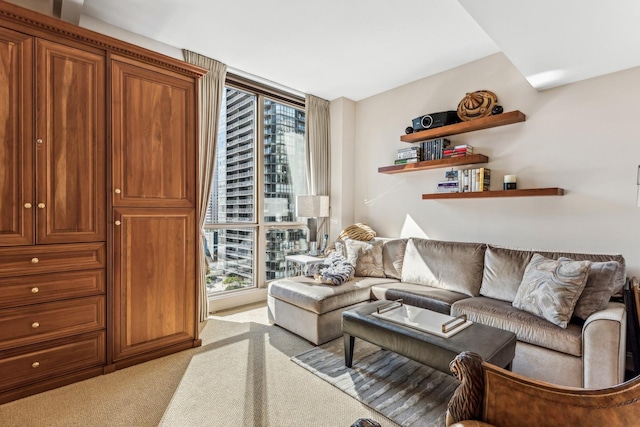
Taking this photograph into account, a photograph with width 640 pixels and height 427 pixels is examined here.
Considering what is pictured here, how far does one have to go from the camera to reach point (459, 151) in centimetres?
337

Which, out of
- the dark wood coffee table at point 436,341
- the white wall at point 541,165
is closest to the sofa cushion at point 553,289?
the dark wood coffee table at point 436,341

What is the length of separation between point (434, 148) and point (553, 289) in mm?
1924

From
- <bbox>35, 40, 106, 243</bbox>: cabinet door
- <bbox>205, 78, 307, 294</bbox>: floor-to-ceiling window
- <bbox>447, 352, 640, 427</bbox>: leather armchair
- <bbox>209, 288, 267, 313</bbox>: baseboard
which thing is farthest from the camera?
<bbox>205, 78, 307, 294</bbox>: floor-to-ceiling window

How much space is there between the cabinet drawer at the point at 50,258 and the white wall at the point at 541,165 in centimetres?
323

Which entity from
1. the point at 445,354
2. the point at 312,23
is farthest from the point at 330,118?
the point at 445,354

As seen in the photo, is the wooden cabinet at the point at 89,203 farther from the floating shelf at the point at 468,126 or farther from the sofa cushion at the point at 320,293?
the floating shelf at the point at 468,126

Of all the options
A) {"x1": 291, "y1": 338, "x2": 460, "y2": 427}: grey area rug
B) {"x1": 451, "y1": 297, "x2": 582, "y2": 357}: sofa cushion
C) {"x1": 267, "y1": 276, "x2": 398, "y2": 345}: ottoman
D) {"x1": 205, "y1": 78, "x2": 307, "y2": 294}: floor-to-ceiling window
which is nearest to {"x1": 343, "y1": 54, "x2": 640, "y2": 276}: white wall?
{"x1": 451, "y1": 297, "x2": 582, "y2": 357}: sofa cushion

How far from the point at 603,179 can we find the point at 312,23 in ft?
9.24

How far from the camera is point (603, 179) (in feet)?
8.77

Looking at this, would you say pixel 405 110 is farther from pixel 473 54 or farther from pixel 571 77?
pixel 571 77

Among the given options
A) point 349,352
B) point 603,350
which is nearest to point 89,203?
point 349,352

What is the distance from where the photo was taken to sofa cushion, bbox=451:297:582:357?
2.01m

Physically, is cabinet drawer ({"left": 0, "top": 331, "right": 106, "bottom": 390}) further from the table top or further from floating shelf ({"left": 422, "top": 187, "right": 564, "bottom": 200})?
floating shelf ({"left": 422, "top": 187, "right": 564, "bottom": 200})

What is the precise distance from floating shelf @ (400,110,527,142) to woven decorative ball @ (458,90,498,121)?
0.42 ft
